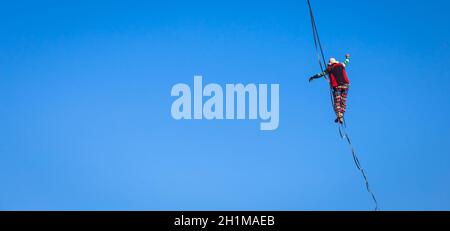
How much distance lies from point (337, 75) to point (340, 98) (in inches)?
9.6

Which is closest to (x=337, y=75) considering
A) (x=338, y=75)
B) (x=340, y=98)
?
(x=338, y=75)

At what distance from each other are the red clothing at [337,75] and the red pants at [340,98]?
1.6 inches

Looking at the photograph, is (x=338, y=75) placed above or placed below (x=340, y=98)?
above

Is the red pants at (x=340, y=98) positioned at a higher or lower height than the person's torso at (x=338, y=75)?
lower

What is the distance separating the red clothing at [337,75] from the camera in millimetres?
7906

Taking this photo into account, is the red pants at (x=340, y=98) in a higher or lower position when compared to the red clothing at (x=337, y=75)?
lower

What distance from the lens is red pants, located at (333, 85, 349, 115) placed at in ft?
26.1

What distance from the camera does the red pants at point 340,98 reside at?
7.94 metres

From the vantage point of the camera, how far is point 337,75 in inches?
313

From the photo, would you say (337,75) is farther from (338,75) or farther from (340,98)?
(340,98)
